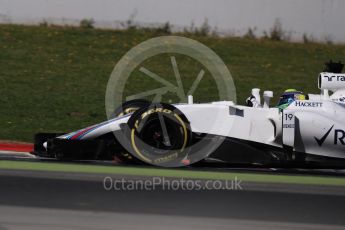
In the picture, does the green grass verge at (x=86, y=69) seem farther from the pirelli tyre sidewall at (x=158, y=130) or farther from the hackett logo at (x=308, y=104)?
the hackett logo at (x=308, y=104)

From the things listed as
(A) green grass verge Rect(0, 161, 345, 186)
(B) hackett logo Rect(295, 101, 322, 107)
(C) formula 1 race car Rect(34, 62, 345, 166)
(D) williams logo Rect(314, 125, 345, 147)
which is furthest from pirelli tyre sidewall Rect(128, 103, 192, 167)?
(D) williams logo Rect(314, 125, 345, 147)

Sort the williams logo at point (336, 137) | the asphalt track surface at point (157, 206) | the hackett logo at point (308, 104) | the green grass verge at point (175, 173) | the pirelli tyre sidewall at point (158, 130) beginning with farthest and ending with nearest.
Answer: the hackett logo at point (308, 104)
the williams logo at point (336, 137)
the pirelli tyre sidewall at point (158, 130)
the green grass verge at point (175, 173)
the asphalt track surface at point (157, 206)

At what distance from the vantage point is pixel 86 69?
14.1 metres

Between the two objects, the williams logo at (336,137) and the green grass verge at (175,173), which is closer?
the green grass verge at (175,173)

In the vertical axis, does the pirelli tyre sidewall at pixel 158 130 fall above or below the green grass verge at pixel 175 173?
above

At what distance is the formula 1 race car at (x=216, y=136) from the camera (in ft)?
25.2

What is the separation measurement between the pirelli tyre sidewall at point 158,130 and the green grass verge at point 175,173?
0.70ft

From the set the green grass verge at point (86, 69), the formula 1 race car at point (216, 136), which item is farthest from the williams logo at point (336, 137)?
the green grass verge at point (86, 69)

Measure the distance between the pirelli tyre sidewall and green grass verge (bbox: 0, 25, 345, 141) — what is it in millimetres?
2961

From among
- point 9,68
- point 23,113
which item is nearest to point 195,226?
point 23,113

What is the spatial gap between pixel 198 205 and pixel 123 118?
1974 millimetres

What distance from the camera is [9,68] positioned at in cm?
1376

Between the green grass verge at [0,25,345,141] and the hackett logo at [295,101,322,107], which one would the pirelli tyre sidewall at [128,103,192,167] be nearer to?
the hackett logo at [295,101,322,107]

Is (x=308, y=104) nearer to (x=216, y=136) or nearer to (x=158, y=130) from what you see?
(x=216, y=136)
